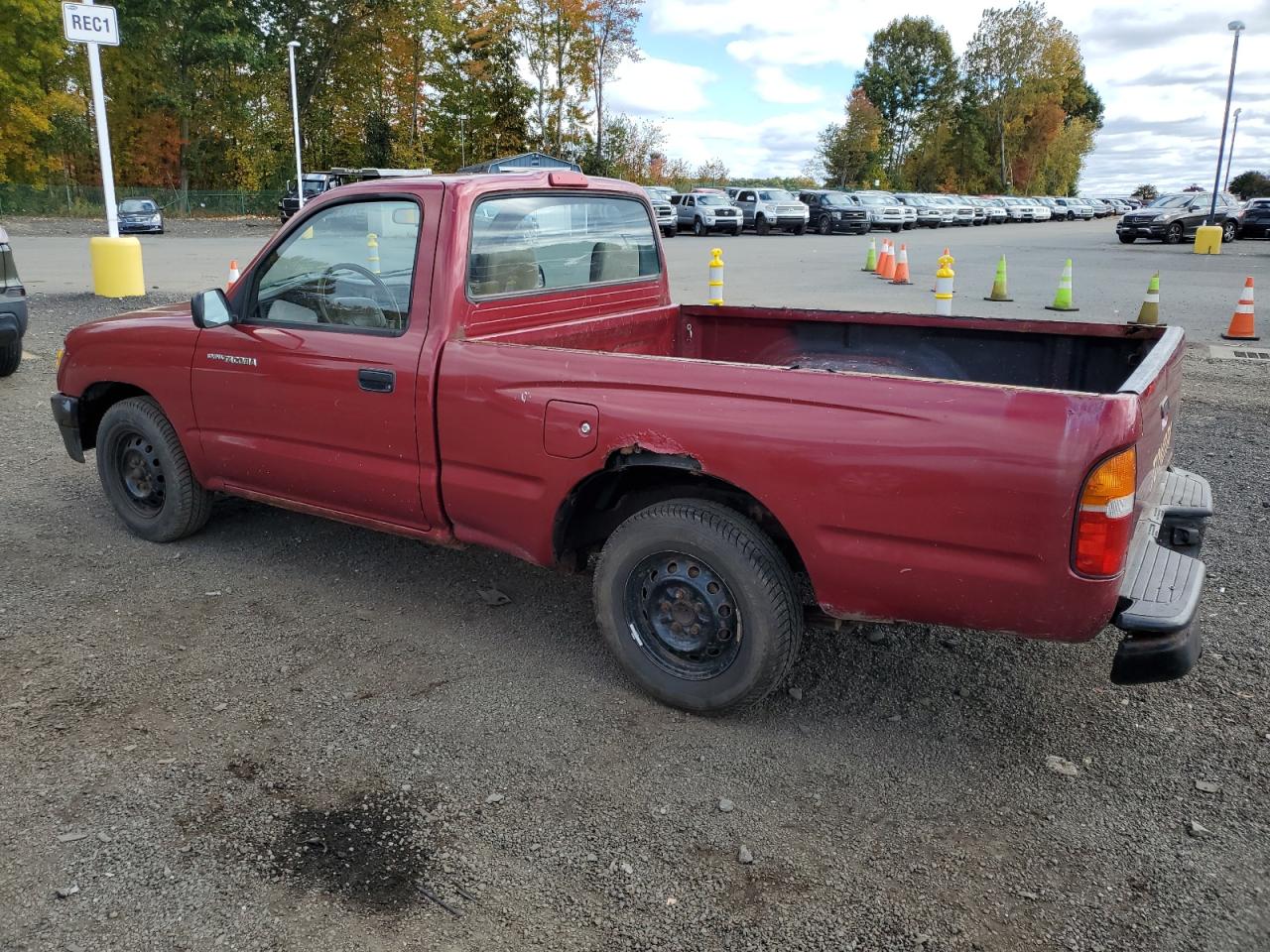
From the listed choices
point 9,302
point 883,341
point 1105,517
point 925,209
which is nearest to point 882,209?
point 925,209

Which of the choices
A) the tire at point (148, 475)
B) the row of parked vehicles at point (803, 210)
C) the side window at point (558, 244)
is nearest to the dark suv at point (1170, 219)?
the row of parked vehicles at point (803, 210)

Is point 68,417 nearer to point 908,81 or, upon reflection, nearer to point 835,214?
point 835,214

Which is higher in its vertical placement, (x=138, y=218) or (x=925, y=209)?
(x=925, y=209)

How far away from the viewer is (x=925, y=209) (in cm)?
4900

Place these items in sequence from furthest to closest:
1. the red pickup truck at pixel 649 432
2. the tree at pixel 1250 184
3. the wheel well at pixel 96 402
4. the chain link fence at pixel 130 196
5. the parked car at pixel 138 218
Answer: the tree at pixel 1250 184 < the chain link fence at pixel 130 196 < the parked car at pixel 138 218 < the wheel well at pixel 96 402 < the red pickup truck at pixel 649 432

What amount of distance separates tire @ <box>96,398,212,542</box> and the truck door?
34 centimetres

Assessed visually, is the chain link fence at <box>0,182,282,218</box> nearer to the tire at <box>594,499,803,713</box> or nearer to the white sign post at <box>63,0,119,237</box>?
the white sign post at <box>63,0,119,237</box>

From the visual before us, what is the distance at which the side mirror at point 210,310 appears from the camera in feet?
14.4

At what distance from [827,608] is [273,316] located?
2.80m

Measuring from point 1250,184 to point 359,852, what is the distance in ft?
333

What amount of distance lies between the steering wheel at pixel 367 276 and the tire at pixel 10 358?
5.87m

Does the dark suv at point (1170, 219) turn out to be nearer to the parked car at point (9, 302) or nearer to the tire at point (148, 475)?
the parked car at point (9, 302)

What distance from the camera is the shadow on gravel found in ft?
8.83

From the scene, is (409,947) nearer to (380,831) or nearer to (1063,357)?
Result: (380,831)
